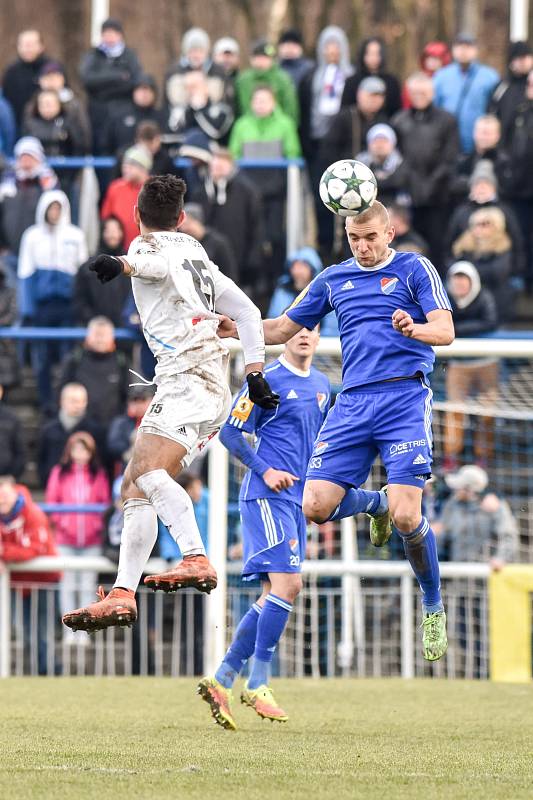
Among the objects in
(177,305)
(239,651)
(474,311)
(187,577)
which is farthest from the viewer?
(474,311)

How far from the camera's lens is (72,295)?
655 inches

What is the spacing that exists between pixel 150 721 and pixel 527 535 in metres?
6.32

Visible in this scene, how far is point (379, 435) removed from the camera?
8852 mm

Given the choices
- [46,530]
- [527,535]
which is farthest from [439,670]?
[46,530]

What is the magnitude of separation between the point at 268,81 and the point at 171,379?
388 inches

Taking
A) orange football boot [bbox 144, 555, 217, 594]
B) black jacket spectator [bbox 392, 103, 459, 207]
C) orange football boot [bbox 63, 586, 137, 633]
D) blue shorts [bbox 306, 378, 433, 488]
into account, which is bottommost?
orange football boot [bbox 63, 586, 137, 633]

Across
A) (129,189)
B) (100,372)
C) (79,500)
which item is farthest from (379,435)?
(129,189)

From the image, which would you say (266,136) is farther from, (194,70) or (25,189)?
(25,189)

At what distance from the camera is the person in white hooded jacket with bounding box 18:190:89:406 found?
54.2ft

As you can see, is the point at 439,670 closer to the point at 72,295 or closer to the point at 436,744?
the point at 72,295

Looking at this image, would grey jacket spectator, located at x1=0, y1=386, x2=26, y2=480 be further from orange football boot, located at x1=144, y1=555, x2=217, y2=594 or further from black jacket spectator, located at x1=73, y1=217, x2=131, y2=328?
orange football boot, located at x1=144, y1=555, x2=217, y2=594

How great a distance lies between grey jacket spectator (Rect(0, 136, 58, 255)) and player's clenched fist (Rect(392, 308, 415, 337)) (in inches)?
366

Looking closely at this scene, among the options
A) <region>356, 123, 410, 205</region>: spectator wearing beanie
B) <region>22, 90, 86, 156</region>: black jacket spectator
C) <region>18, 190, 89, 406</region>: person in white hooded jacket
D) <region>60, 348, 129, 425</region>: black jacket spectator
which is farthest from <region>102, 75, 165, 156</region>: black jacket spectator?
<region>60, 348, 129, 425</region>: black jacket spectator

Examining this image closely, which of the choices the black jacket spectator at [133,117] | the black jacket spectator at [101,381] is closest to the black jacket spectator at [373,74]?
the black jacket spectator at [133,117]
